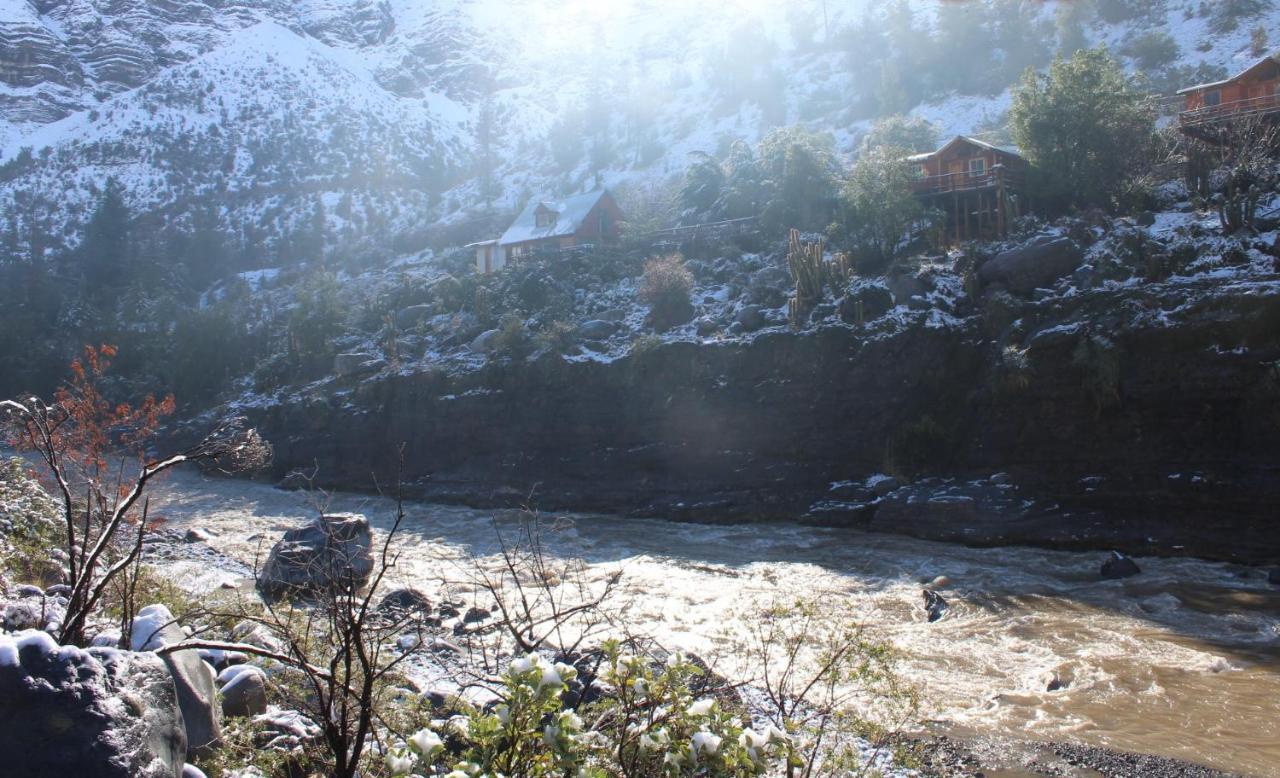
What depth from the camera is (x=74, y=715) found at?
394 centimetres

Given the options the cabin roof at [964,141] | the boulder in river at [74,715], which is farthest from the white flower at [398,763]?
the cabin roof at [964,141]

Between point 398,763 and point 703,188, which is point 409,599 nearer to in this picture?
point 398,763

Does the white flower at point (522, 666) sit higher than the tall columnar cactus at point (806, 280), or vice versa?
the tall columnar cactus at point (806, 280)

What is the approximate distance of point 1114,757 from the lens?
340 inches

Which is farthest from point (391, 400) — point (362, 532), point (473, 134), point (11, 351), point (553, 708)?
point (473, 134)

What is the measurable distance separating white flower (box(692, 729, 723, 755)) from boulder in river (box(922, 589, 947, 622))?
11229 mm

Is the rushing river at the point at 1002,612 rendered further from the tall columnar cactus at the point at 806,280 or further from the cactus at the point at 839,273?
the cactus at the point at 839,273

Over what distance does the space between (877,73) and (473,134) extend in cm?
3712

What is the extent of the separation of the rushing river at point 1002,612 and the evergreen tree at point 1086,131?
15.2 m

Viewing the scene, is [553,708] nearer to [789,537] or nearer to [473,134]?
[789,537]

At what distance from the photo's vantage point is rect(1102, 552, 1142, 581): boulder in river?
53.1 feet

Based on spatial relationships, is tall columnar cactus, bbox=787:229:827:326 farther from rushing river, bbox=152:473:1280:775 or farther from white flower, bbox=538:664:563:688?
white flower, bbox=538:664:563:688

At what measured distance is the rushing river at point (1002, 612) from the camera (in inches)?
380

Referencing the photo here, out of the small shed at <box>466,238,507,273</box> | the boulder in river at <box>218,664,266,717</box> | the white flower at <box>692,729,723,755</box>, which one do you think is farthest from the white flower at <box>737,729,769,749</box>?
the small shed at <box>466,238,507,273</box>
